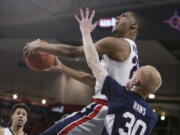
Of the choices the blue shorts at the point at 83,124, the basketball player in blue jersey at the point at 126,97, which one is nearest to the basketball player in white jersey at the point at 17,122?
the blue shorts at the point at 83,124

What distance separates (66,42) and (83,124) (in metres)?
11.4

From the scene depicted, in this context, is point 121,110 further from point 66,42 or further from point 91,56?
point 66,42

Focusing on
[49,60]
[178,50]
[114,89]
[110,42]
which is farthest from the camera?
[178,50]

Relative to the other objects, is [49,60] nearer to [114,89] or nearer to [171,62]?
[114,89]

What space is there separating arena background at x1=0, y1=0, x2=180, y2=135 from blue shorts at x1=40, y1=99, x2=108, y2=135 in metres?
7.77

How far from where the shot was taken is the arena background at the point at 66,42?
11.5 m

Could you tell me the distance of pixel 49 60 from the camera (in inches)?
160

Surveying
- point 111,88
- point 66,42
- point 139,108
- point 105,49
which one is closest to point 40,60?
point 105,49

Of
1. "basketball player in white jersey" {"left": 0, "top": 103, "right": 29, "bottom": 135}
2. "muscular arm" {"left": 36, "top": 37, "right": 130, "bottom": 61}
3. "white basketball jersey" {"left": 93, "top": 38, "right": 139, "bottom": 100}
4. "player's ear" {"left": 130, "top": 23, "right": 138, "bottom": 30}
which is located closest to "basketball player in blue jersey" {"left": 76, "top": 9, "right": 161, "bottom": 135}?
"muscular arm" {"left": 36, "top": 37, "right": 130, "bottom": 61}

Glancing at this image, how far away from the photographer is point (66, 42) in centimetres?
1460

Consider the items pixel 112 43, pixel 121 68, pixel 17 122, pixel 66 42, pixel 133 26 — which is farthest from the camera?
pixel 66 42

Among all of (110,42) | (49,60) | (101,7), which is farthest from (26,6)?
(110,42)

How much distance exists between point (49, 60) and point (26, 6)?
9241mm

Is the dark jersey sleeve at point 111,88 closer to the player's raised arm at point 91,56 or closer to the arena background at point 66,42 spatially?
the player's raised arm at point 91,56
